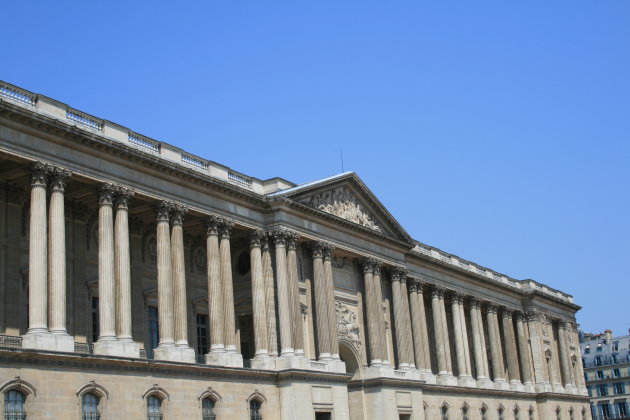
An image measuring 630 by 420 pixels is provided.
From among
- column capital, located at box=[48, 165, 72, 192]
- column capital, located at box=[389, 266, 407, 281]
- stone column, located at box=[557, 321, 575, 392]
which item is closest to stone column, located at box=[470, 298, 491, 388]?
column capital, located at box=[389, 266, 407, 281]

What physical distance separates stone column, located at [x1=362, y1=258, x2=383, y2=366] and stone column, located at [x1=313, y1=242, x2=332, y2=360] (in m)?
4.69

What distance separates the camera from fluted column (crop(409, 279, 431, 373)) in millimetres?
55287

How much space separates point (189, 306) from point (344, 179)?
41.7 ft

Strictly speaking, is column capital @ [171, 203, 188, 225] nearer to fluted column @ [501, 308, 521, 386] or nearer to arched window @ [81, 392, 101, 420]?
arched window @ [81, 392, 101, 420]

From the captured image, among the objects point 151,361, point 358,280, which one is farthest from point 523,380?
point 151,361

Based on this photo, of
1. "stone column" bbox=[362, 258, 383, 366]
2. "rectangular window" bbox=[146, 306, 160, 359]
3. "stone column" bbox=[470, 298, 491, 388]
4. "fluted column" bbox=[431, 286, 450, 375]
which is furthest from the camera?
"stone column" bbox=[470, 298, 491, 388]

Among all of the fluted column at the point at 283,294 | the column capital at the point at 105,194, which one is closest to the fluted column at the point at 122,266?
the column capital at the point at 105,194

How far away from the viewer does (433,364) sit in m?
62.5

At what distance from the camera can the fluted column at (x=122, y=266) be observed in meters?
35.0

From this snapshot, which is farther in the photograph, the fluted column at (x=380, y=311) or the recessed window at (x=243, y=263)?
the fluted column at (x=380, y=311)

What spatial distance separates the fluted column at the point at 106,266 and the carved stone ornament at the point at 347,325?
55.7 feet

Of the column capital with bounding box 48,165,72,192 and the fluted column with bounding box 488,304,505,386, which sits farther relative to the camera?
the fluted column with bounding box 488,304,505,386

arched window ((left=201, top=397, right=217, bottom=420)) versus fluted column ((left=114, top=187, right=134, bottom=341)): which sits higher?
fluted column ((left=114, top=187, right=134, bottom=341))

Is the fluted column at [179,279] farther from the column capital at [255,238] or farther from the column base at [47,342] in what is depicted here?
the column base at [47,342]
